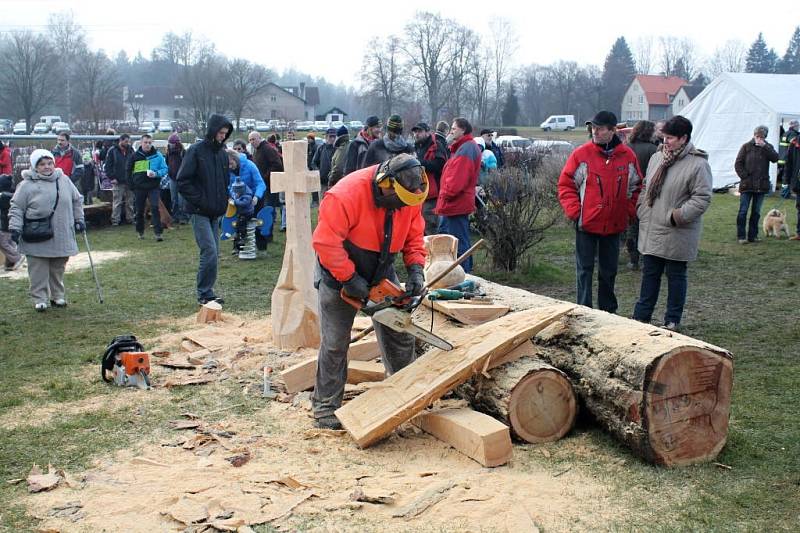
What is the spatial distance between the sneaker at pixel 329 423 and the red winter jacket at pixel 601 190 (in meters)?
A: 3.16

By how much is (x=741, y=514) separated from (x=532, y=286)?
20.9 feet

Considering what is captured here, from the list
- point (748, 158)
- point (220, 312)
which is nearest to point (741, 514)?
point (220, 312)

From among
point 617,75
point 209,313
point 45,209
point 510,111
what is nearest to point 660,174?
point 209,313

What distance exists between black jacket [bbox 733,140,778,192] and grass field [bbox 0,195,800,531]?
3.25 feet

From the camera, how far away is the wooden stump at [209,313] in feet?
27.4

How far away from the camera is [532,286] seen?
10.2 m

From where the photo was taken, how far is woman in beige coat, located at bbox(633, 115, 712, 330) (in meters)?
6.70

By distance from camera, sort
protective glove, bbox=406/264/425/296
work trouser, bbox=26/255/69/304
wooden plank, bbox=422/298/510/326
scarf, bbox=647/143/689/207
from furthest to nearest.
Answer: work trouser, bbox=26/255/69/304
scarf, bbox=647/143/689/207
wooden plank, bbox=422/298/510/326
protective glove, bbox=406/264/425/296

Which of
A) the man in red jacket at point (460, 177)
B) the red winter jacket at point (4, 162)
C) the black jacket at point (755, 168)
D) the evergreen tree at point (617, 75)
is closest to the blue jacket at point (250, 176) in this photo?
the man in red jacket at point (460, 177)

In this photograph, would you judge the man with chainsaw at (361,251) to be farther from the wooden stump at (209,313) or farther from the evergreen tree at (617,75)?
the evergreen tree at (617,75)

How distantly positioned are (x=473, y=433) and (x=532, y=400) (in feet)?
1.84

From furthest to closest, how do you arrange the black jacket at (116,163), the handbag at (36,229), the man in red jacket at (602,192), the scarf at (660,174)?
the black jacket at (116,163) < the handbag at (36,229) < the man in red jacket at (602,192) < the scarf at (660,174)

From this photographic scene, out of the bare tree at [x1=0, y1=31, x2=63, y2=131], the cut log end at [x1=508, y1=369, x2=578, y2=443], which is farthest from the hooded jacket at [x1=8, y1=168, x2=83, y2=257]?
the bare tree at [x1=0, y1=31, x2=63, y2=131]

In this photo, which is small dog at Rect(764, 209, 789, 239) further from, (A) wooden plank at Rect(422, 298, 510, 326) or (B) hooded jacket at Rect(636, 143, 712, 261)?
(A) wooden plank at Rect(422, 298, 510, 326)
